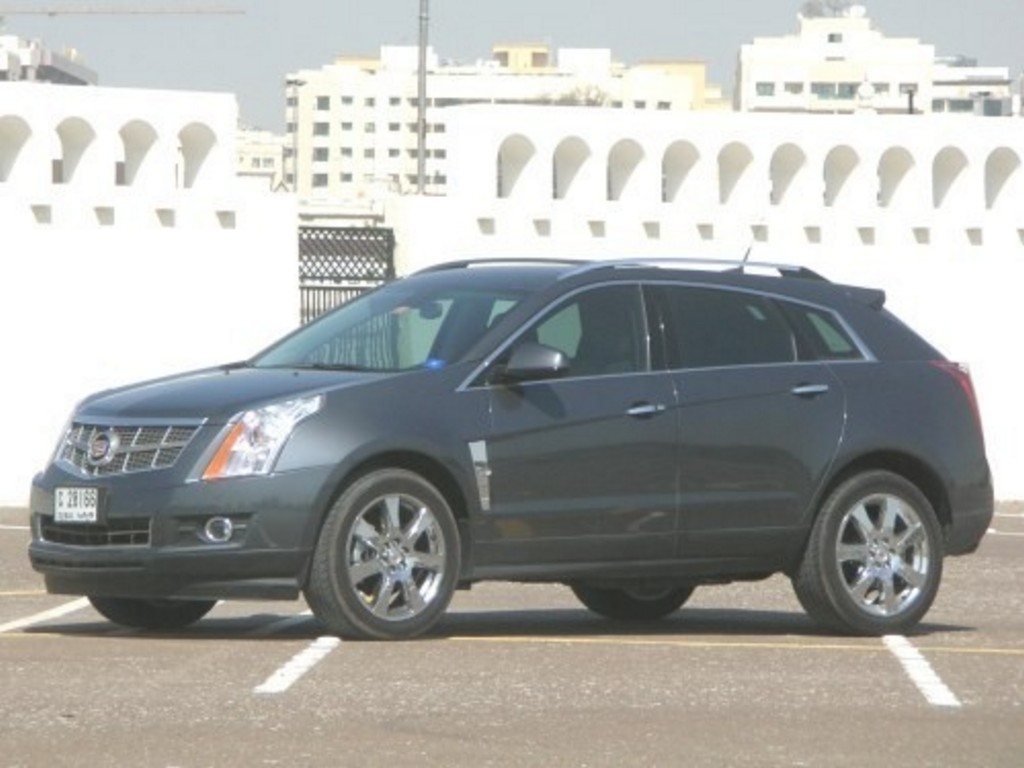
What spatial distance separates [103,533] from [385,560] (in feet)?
3.76

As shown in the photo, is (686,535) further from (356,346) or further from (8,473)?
(8,473)

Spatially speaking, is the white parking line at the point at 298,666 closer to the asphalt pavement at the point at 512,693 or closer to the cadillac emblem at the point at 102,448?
the asphalt pavement at the point at 512,693

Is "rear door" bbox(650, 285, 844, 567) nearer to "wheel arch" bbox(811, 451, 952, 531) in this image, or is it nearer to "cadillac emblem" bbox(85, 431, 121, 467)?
"wheel arch" bbox(811, 451, 952, 531)

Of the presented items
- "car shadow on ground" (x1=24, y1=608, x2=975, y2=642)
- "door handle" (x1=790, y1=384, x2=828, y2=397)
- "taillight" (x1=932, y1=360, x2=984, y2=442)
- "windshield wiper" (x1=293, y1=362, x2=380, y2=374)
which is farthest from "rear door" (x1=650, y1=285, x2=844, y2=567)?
"windshield wiper" (x1=293, y1=362, x2=380, y2=374)

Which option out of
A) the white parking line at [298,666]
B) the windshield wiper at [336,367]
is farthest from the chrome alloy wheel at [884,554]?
the white parking line at [298,666]

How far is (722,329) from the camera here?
15.4 metres

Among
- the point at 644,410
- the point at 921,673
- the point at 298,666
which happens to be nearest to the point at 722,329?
the point at 644,410

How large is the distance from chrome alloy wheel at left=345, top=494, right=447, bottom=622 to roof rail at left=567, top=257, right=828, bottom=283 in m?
1.52

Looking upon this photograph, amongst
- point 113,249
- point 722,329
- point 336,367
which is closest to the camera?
point 336,367

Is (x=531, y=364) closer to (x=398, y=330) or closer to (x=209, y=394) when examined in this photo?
(x=398, y=330)

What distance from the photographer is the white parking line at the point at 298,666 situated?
12.5 metres

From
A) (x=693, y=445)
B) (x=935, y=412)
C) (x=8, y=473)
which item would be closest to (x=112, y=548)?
(x=693, y=445)

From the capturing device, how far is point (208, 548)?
14023mm

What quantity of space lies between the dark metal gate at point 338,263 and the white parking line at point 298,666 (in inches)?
695
